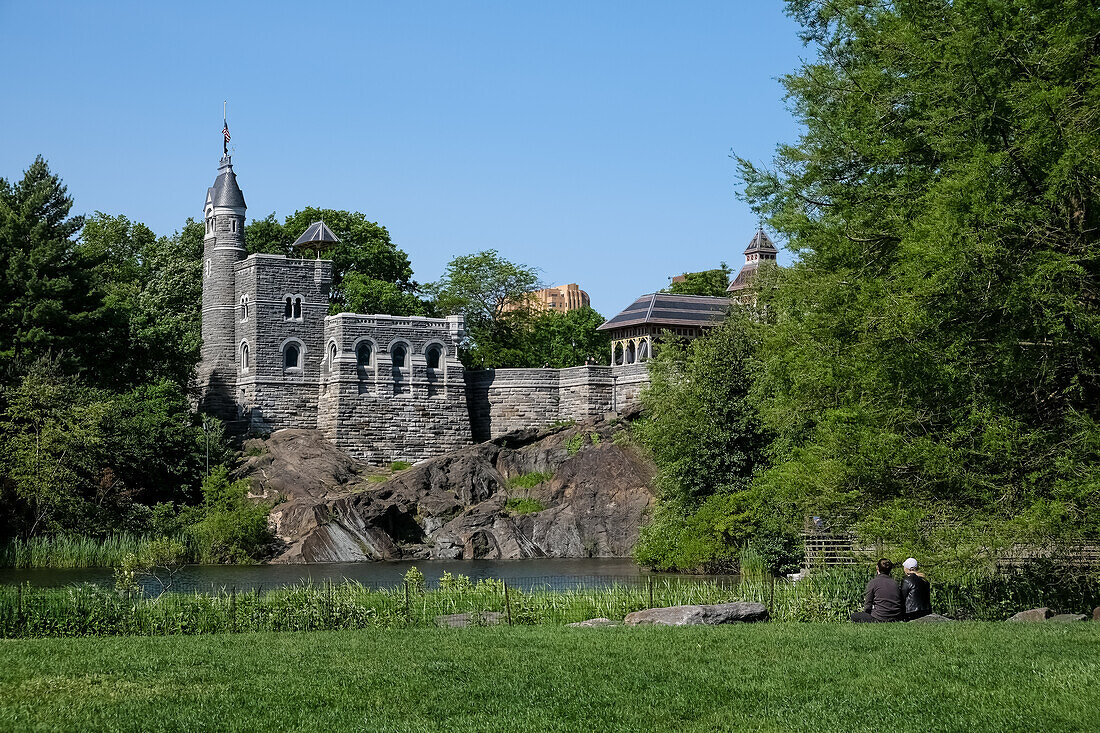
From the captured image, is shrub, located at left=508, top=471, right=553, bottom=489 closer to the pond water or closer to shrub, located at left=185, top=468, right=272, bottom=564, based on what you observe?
the pond water

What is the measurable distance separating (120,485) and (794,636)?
3547 cm

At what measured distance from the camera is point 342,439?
52.6m

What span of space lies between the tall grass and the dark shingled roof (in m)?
25.6

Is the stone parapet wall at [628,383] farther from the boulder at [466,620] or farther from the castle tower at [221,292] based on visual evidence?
the boulder at [466,620]

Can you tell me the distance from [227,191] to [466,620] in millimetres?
42679

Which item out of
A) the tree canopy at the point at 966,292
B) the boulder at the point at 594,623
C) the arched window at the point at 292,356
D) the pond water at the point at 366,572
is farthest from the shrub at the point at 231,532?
the boulder at the point at 594,623

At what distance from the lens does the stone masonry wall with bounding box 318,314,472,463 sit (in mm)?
53156

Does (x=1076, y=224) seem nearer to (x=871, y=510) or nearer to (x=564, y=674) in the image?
(x=871, y=510)

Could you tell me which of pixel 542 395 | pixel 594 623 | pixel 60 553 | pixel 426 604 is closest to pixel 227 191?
pixel 542 395

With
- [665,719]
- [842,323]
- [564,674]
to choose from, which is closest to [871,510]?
[842,323]

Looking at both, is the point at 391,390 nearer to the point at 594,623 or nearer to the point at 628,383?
the point at 628,383

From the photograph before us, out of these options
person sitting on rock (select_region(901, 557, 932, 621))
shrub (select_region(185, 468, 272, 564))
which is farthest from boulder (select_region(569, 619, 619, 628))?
shrub (select_region(185, 468, 272, 564))

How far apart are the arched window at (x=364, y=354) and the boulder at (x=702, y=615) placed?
37.9 m

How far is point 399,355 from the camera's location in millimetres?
55188
